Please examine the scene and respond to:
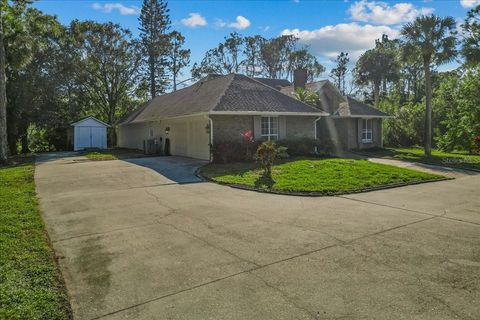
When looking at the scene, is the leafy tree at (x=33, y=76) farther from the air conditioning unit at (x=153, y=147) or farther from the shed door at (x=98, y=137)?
the air conditioning unit at (x=153, y=147)

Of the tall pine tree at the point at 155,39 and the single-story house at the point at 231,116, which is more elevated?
the tall pine tree at the point at 155,39

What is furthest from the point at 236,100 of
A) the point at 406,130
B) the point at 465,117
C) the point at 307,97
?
the point at 406,130

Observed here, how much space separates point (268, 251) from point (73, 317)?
2744 millimetres

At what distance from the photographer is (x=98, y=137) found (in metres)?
33.0

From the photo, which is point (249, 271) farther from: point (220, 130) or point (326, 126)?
point (326, 126)

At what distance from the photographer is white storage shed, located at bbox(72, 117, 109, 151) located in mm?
31891

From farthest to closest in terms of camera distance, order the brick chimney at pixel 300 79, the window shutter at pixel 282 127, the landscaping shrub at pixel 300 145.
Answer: the brick chimney at pixel 300 79, the window shutter at pixel 282 127, the landscaping shrub at pixel 300 145

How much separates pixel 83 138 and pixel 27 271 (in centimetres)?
2986

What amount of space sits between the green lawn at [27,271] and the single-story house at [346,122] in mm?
20489

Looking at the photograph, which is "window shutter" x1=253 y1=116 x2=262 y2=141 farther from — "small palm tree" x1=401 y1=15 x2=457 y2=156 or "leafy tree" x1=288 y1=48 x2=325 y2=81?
"leafy tree" x1=288 y1=48 x2=325 y2=81

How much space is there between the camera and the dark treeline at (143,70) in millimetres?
22344

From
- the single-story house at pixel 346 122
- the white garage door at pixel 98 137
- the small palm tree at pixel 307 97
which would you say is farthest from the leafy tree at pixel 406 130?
the white garage door at pixel 98 137

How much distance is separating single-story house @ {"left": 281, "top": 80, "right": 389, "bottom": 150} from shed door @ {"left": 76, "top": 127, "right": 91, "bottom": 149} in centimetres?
1971

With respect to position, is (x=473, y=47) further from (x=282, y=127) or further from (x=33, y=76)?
(x=33, y=76)
